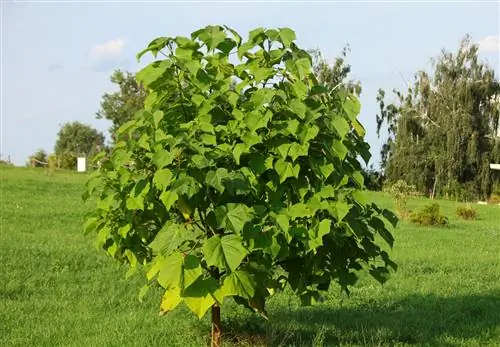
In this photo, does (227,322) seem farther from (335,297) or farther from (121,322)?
(335,297)

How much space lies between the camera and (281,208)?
3.77m

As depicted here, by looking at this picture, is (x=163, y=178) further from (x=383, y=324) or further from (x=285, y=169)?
(x=383, y=324)

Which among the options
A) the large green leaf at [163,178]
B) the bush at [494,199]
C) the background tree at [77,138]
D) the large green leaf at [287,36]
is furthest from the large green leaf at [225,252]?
the background tree at [77,138]

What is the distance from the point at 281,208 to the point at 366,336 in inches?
89.5

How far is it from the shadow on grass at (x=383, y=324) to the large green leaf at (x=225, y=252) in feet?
5.00

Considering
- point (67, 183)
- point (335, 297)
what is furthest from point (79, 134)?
point (335, 297)

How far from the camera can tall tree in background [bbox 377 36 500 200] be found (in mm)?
37375

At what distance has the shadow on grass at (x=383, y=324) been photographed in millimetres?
5199

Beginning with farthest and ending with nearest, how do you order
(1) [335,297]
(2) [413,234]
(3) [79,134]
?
(3) [79,134] → (2) [413,234] → (1) [335,297]

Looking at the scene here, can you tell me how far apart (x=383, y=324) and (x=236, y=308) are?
4.63 ft

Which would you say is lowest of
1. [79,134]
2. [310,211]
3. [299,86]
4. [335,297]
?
[335,297]

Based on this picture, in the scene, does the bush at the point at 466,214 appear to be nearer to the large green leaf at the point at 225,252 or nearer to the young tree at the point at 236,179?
the young tree at the point at 236,179

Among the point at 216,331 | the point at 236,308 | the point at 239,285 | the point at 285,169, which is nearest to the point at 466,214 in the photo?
the point at 236,308

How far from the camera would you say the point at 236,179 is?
3.69 meters
